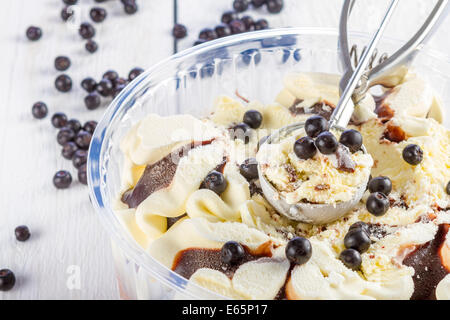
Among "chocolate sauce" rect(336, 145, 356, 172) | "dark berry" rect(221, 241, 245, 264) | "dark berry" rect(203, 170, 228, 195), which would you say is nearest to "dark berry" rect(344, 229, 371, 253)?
"chocolate sauce" rect(336, 145, 356, 172)

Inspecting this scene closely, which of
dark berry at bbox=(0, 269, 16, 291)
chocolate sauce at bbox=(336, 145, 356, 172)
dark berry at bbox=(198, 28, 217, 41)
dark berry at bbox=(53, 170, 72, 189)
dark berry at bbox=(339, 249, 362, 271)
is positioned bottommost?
dark berry at bbox=(0, 269, 16, 291)

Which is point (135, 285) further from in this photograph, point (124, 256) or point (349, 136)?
point (349, 136)

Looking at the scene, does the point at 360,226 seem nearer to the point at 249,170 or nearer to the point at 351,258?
the point at 351,258

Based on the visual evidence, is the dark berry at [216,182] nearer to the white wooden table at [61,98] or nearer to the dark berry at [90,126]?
the white wooden table at [61,98]

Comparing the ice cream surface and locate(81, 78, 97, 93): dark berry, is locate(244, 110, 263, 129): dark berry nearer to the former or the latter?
the ice cream surface

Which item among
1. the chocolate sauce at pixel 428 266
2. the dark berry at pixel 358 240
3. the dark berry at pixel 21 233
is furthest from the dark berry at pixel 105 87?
the chocolate sauce at pixel 428 266

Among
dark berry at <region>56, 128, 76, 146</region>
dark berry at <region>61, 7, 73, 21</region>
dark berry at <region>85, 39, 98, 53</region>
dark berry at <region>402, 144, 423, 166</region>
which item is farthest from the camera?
dark berry at <region>61, 7, 73, 21</region>
